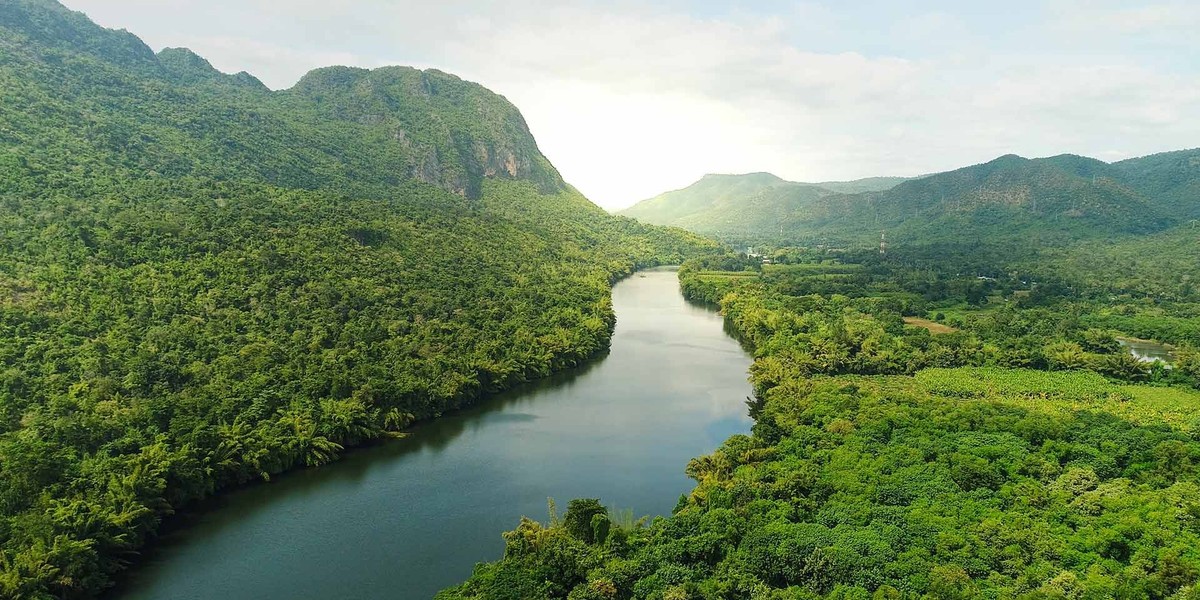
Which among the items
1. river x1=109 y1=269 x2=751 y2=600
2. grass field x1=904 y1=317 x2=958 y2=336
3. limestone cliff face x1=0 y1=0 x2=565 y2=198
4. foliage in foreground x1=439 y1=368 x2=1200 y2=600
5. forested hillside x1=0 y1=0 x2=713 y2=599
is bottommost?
river x1=109 y1=269 x2=751 y2=600

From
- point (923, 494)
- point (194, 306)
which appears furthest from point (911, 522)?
point (194, 306)

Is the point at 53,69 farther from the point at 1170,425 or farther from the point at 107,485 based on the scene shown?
the point at 1170,425

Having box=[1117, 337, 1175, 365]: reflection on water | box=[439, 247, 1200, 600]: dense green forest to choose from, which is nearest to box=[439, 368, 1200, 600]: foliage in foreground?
box=[439, 247, 1200, 600]: dense green forest

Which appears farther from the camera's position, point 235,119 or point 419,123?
point 419,123

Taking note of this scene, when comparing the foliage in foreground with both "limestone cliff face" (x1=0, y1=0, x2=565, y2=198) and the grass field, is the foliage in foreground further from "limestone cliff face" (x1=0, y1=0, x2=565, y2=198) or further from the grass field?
"limestone cliff face" (x1=0, y1=0, x2=565, y2=198)

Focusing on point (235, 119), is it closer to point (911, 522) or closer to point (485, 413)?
point (485, 413)

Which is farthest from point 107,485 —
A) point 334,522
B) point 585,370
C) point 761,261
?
point 761,261
